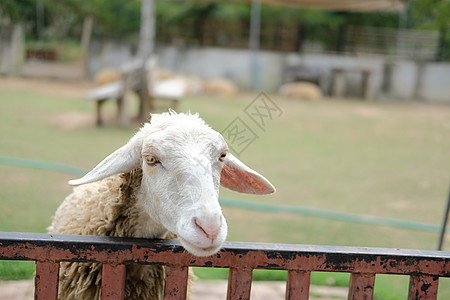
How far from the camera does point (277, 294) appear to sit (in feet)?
11.3

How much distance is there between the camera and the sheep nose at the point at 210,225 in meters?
1.60

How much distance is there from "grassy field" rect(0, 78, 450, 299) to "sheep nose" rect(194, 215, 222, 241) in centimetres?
230

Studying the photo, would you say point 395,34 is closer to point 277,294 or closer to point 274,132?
point 274,132

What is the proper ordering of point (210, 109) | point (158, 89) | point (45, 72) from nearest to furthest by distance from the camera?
point (158, 89) → point (210, 109) → point (45, 72)

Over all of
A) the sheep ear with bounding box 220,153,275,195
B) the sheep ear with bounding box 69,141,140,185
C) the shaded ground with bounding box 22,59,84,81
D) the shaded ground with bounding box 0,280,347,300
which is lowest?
the shaded ground with bounding box 0,280,347,300

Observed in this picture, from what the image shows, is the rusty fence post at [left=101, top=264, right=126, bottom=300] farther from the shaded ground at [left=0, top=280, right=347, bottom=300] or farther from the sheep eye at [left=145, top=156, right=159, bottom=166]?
the shaded ground at [left=0, top=280, right=347, bottom=300]

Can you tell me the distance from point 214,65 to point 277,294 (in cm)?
1596

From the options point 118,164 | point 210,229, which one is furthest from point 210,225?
point 118,164

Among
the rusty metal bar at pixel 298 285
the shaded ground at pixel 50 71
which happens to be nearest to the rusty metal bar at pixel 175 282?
the rusty metal bar at pixel 298 285

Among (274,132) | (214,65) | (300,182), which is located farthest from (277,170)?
(214,65)

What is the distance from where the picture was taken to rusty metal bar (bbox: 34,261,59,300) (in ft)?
5.48

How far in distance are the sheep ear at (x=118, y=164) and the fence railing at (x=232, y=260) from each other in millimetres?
321

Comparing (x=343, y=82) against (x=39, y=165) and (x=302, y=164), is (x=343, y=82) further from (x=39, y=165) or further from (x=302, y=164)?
(x=39, y=165)

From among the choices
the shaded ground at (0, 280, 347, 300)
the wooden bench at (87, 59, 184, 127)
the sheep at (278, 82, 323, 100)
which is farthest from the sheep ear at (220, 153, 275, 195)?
the sheep at (278, 82, 323, 100)
